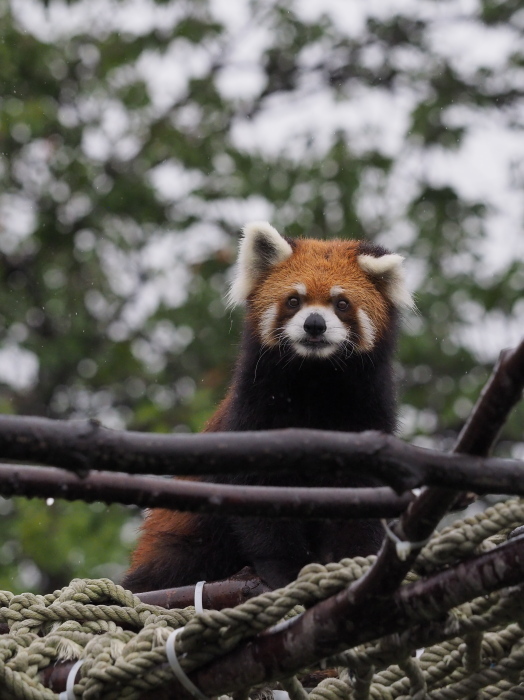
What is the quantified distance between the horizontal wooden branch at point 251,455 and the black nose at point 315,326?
7.78 feet

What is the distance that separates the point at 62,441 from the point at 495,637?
54.6 inches

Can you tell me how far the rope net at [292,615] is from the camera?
227cm

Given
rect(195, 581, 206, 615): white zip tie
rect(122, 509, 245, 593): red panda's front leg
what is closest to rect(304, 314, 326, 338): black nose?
rect(122, 509, 245, 593): red panda's front leg

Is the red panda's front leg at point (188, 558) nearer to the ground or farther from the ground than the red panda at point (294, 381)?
nearer to the ground

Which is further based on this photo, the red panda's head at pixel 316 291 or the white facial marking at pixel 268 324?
the white facial marking at pixel 268 324

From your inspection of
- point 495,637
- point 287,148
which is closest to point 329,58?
point 287,148

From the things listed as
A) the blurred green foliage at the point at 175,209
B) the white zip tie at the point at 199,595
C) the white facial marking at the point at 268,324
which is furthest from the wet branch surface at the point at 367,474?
the blurred green foliage at the point at 175,209

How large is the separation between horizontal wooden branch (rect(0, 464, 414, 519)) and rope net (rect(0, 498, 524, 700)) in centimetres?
24

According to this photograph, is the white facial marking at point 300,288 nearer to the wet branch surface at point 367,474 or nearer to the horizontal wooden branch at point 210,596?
the horizontal wooden branch at point 210,596

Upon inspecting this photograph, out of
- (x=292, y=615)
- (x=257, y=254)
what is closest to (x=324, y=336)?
(x=257, y=254)

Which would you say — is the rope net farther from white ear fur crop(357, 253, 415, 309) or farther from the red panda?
white ear fur crop(357, 253, 415, 309)

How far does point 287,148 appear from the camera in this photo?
11.6 metres

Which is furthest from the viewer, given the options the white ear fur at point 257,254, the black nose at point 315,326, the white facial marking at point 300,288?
the white ear fur at point 257,254

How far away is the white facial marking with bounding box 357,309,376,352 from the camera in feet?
14.7
